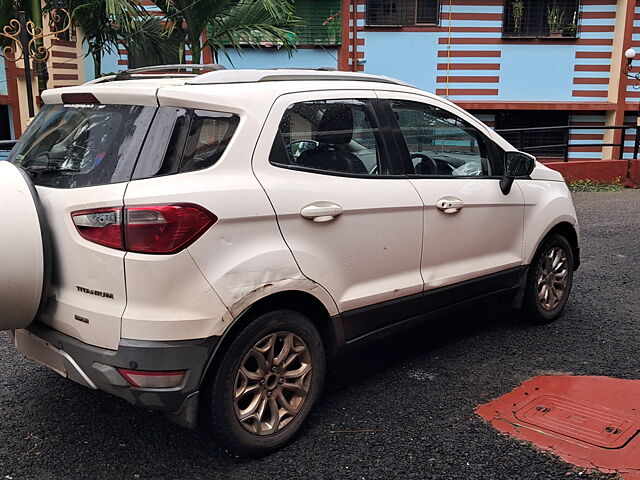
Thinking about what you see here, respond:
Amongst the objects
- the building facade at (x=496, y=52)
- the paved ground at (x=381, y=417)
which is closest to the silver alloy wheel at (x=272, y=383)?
the paved ground at (x=381, y=417)

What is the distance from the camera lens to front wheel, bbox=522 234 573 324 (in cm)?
473

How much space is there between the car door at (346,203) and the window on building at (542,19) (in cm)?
1424

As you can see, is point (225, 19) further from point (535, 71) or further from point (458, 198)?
point (535, 71)

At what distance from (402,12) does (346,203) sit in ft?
45.6

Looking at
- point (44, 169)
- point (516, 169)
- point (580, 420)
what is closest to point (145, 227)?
point (44, 169)

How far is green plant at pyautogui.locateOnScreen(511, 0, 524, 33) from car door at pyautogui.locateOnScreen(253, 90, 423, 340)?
14.1m

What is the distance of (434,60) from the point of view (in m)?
16.3

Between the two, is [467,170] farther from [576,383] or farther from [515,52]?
[515,52]

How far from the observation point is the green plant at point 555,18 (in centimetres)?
1631

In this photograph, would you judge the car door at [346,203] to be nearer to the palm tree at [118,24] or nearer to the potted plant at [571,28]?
the palm tree at [118,24]

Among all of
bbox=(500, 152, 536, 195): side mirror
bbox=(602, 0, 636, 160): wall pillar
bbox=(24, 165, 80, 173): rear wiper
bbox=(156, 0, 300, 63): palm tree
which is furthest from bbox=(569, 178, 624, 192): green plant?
bbox=(24, 165, 80, 173): rear wiper

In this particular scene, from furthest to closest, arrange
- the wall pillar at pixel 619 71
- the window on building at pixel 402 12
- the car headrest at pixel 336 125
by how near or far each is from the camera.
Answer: the wall pillar at pixel 619 71, the window on building at pixel 402 12, the car headrest at pixel 336 125

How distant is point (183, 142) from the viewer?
2836 mm

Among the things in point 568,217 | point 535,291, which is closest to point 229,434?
point 535,291
